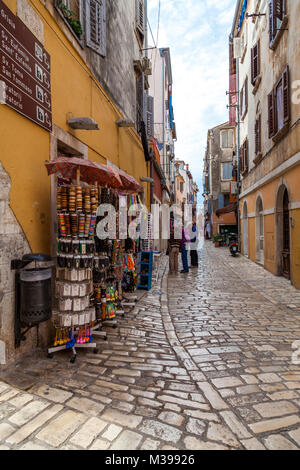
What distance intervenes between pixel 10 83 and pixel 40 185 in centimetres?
136

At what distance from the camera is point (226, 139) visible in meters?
35.4

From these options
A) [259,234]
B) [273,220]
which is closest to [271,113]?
[273,220]

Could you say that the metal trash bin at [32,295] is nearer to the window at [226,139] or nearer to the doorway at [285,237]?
the doorway at [285,237]

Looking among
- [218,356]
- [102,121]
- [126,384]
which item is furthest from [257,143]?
[126,384]

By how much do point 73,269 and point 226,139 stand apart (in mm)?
35213

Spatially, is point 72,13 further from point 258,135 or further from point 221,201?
point 221,201

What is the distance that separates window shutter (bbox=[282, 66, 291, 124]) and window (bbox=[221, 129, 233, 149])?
90.9 feet

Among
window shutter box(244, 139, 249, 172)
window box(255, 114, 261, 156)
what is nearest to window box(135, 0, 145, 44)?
window box(255, 114, 261, 156)

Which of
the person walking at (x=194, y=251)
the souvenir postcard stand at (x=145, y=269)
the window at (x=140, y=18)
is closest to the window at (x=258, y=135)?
the person walking at (x=194, y=251)

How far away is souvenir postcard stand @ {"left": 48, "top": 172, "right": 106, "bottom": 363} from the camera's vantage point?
4055 millimetres

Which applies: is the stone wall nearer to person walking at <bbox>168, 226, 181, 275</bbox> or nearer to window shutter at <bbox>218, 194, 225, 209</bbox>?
person walking at <bbox>168, 226, 181, 275</bbox>

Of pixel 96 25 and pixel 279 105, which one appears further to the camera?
pixel 279 105

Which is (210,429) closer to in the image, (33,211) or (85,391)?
(85,391)
